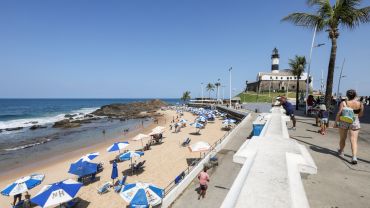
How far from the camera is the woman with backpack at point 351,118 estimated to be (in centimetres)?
557

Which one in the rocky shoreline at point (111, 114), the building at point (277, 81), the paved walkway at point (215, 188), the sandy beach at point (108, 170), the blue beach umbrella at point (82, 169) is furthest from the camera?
the building at point (277, 81)

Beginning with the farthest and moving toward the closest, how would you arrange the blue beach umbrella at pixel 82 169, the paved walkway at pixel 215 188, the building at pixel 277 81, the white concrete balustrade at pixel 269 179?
the building at pixel 277 81 → the blue beach umbrella at pixel 82 169 → the paved walkway at pixel 215 188 → the white concrete balustrade at pixel 269 179

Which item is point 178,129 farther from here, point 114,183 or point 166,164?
point 114,183

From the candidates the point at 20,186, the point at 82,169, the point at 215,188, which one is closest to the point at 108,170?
the point at 82,169

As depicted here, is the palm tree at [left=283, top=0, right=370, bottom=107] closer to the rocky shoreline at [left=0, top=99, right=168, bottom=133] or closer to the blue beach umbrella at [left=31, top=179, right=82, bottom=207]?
the blue beach umbrella at [left=31, top=179, right=82, bottom=207]

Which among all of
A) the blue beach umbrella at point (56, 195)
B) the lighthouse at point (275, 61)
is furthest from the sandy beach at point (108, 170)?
the lighthouse at point (275, 61)

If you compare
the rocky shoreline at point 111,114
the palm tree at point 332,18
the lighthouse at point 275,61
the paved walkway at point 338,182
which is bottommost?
the rocky shoreline at point 111,114

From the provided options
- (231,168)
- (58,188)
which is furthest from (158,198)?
(58,188)

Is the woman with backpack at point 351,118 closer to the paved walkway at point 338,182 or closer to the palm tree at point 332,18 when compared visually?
the paved walkway at point 338,182

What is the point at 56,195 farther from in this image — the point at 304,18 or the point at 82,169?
the point at 304,18

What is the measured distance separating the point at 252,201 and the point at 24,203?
15.7 m

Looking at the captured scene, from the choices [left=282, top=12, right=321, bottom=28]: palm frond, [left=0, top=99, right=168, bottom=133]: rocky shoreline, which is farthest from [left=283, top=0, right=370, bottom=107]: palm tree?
[left=0, top=99, right=168, bottom=133]: rocky shoreline

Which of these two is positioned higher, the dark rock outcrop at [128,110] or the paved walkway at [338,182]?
the paved walkway at [338,182]

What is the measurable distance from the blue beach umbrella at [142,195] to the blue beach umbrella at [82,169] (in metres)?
6.48
